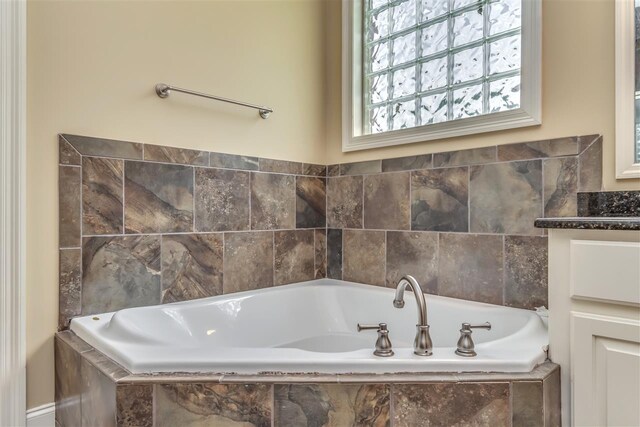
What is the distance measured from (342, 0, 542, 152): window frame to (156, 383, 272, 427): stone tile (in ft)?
4.96

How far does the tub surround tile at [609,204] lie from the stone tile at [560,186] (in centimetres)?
4

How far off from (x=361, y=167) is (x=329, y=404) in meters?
1.57

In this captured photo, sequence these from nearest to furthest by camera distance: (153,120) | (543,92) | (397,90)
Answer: (543,92) → (153,120) → (397,90)

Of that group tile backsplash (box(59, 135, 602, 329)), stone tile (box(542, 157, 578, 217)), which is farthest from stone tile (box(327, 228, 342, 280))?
stone tile (box(542, 157, 578, 217))

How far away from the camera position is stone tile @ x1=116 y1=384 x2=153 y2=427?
102 centimetres

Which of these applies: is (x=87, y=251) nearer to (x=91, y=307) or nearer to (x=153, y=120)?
(x=91, y=307)

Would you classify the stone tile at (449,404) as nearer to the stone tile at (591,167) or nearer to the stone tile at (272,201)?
the stone tile at (591,167)

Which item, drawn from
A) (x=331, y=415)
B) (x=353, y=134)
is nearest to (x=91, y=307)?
(x=331, y=415)

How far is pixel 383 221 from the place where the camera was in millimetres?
2270

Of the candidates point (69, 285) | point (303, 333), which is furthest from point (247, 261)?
point (69, 285)

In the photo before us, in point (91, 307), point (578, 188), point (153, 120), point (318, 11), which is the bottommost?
point (91, 307)

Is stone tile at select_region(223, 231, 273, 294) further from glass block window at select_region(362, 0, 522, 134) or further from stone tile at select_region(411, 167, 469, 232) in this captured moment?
glass block window at select_region(362, 0, 522, 134)

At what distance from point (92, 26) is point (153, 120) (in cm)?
43

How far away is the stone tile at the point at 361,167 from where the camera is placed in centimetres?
230
